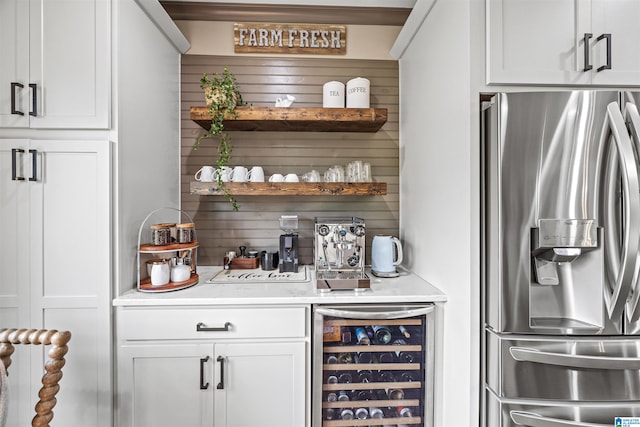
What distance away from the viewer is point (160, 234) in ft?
5.52

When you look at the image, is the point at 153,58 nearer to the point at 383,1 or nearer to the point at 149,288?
the point at 149,288

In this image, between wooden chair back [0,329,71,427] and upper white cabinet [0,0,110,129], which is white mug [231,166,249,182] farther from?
wooden chair back [0,329,71,427]

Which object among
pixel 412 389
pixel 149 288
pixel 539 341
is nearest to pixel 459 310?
pixel 539 341

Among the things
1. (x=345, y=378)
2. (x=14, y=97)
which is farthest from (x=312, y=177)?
(x=14, y=97)

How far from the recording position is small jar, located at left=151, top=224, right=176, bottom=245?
1667mm

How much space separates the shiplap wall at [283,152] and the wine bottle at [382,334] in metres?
0.72

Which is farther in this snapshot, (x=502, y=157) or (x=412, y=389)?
(x=412, y=389)

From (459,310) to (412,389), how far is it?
0.55 meters

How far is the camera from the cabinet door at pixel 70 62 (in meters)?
1.46

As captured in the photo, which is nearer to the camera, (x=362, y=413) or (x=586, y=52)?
(x=586, y=52)

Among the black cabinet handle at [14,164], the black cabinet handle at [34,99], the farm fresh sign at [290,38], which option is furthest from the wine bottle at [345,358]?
the farm fresh sign at [290,38]

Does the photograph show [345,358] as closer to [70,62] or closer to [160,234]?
[160,234]

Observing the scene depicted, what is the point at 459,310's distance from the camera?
1409mm

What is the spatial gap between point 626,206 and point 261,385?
170cm
